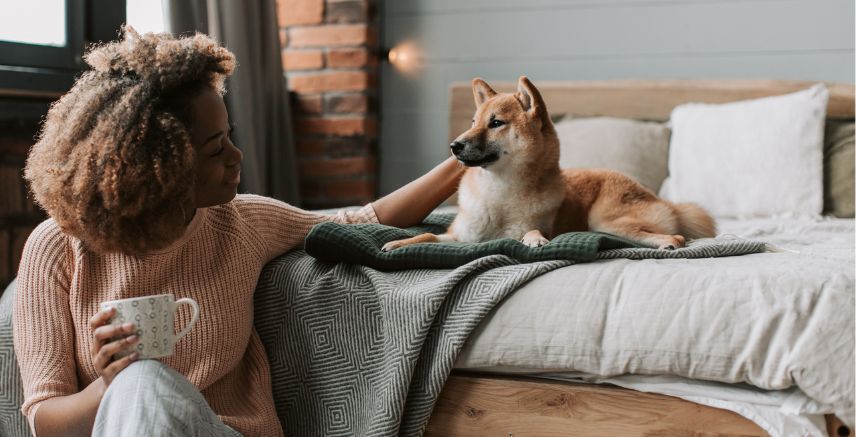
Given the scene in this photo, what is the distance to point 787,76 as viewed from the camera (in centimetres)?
291

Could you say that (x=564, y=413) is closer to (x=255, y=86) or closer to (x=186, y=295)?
(x=186, y=295)

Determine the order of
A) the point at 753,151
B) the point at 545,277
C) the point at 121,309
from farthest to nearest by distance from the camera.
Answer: the point at 753,151 → the point at 545,277 → the point at 121,309

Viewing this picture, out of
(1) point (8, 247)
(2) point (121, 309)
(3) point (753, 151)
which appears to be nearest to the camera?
(2) point (121, 309)

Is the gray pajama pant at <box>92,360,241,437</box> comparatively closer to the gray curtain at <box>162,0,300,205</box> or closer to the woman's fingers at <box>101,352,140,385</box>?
the woman's fingers at <box>101,352,140,385</box>

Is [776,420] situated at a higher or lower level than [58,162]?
lower

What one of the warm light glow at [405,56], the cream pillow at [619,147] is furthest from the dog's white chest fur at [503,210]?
the warm light glow at [405,56]

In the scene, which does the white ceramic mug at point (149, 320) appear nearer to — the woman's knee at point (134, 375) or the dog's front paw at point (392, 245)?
the woman's knee at point (134, 375)

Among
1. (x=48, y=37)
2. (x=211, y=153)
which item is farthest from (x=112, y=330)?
(x=48, y=37)

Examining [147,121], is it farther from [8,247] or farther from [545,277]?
[8,247]

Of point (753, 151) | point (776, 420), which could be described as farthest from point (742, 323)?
point (753, 151)

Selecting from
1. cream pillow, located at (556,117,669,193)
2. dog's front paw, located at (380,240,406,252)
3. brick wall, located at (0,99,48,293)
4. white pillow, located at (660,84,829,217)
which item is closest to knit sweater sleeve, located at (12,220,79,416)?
dog's front paw, located at (380,240,406,252)

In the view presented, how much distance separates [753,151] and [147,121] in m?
2.00

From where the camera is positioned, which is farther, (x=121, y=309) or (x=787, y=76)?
(x=787, y=76)

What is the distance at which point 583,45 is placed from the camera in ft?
10.4
